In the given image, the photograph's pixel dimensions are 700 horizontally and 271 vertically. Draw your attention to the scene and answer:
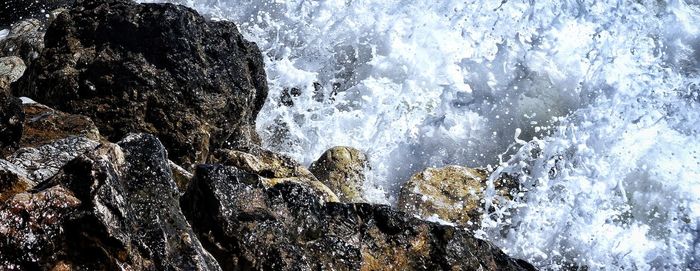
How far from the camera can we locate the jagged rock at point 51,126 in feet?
11.1

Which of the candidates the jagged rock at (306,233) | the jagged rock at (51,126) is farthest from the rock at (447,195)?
the jagged rock at (51,126)

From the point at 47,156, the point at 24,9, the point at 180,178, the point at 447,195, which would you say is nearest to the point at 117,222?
the point at 47,156

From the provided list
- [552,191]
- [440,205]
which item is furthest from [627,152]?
[440,205]

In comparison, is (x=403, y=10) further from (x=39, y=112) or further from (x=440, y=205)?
(x=39, y=112)

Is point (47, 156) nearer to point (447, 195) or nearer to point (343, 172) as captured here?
point (343, 172)

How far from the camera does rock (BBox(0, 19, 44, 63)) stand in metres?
6.17

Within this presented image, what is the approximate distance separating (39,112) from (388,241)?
2144 mm

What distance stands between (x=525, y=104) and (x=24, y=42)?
212 inches

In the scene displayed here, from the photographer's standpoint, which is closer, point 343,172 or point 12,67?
point 343,172

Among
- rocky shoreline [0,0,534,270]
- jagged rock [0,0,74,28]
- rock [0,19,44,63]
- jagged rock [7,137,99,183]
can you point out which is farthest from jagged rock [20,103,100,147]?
jagged rock [0,0,74,28]

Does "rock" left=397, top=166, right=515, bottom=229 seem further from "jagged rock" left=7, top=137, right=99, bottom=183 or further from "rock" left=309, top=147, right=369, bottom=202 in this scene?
"jagged rock" left=7, top=137, right=99, bottom=183

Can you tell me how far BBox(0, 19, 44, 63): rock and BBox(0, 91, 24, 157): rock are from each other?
315 centimetres

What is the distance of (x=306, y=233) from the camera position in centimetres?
Answer: 300

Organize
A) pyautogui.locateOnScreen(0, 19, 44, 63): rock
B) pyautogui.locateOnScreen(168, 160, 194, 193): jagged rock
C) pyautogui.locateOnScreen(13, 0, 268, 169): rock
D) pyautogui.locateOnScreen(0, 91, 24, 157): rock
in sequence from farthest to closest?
pyautogui.locateOnScreen(0, 19, 44, 63): rock
pyautogui.locateOnScreen(13, 0, 268, 169): rock
pyautogui.locateOnScreen(168, 160, 194, 193): jagged rock
pyautogui.locateOnScreen(0, 91, 24, 157): rock
